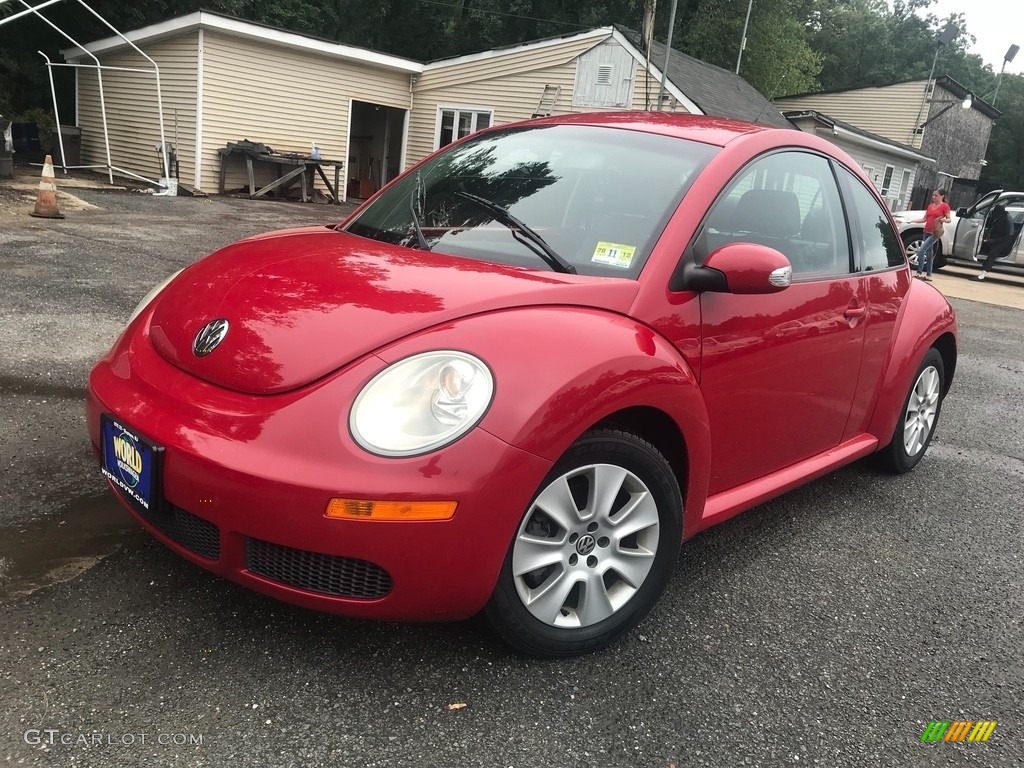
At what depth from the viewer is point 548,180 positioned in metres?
2.95

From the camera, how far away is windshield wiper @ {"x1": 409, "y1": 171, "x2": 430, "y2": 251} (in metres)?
2.80

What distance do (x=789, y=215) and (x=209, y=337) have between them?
2.19 meters

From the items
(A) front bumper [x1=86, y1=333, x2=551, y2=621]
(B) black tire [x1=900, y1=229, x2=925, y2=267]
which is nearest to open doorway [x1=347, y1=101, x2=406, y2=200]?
(B) black tire [x1=900, y1=229, x2=925, y2=267]

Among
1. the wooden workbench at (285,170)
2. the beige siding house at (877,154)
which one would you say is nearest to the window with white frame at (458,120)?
the wooden workbench at (285,170)

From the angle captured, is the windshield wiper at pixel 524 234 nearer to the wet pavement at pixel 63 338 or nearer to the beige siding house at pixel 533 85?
the wet pavement at pixel 63 338

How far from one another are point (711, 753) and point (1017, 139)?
58.5 m

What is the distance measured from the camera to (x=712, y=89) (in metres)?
19.6

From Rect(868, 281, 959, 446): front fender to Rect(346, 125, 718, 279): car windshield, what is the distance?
1513 millimetres

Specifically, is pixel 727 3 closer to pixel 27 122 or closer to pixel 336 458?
pixel 27 122

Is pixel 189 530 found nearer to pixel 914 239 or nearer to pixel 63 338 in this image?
pixel 63 338

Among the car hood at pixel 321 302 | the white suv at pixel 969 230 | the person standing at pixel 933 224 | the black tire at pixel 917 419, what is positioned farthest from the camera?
the white suv at pixel 969 230

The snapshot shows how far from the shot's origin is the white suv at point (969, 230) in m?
16.8

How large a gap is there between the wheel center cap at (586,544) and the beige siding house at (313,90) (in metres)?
14.9

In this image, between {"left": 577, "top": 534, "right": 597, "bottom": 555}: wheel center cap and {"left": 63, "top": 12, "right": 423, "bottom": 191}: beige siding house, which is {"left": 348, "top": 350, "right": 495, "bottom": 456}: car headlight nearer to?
{"left": 577, "top": 534, "right": 597, "bottom": 555}: wheel center cap
